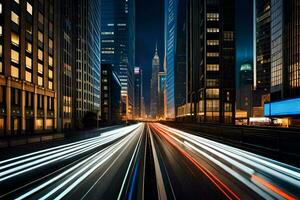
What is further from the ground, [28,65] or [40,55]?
[40,55]

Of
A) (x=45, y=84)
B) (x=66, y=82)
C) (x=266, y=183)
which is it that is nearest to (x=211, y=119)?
(x=66, y=82)

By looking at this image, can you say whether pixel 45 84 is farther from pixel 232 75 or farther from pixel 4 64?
pixel 232 75

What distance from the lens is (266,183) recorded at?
10.8 metres

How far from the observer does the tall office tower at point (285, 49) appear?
77562mm

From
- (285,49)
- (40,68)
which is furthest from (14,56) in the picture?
(285,49)

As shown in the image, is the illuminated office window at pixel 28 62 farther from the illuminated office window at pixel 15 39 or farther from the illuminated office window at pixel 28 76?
the illuminated office window at pixel 15 39

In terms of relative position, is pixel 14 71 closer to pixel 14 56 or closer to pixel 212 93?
pixel 14 56

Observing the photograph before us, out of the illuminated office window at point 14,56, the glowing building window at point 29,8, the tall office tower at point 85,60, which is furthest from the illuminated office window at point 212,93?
the illuminated office window at point 14,56

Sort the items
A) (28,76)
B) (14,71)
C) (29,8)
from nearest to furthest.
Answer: (14,71) → (28,76) → (29,8)

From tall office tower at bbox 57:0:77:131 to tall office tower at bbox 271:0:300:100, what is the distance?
7800 cm

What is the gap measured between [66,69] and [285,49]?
81627 millimetres

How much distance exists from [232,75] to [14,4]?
89.1m

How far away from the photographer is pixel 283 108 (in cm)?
6234

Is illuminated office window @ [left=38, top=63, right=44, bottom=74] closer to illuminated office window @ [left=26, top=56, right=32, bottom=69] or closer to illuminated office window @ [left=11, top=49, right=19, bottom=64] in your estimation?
illuminated office window @ [left=26, top=56, right=32, bottom=69]
